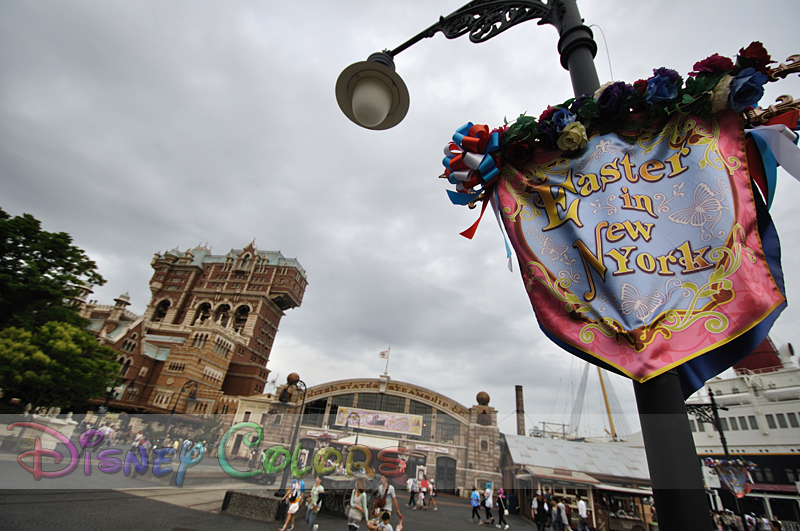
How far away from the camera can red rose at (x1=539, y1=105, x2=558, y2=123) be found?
266 centimetres

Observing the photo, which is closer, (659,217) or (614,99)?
(659,217)

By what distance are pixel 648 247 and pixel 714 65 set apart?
4.23 ft

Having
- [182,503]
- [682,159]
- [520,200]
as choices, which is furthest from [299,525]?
[682,159]

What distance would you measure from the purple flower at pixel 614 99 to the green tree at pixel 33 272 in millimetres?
25145

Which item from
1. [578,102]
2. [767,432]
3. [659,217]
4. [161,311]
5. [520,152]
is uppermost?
[161,311]

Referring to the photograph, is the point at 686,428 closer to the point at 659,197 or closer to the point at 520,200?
the point at 659,197

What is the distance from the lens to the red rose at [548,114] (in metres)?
2.66

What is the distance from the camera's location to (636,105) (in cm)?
245

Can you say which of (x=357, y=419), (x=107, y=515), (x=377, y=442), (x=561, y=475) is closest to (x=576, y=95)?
(x=107, y=515)

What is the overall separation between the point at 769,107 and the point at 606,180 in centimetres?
100

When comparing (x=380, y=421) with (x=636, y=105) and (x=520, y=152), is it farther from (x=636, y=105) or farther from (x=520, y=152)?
(x=636, y=105)

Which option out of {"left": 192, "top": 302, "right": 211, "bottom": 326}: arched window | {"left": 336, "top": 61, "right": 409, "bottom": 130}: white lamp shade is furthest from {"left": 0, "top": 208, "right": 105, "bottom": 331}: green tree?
{"left": 192, "top": 302, "right": 211, "bottom": 326}: arched window

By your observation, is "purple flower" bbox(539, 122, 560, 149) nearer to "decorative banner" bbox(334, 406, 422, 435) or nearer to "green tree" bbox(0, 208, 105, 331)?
"green tree" bbox(0, 208, 105, 331)

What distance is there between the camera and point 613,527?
47.7 ft
